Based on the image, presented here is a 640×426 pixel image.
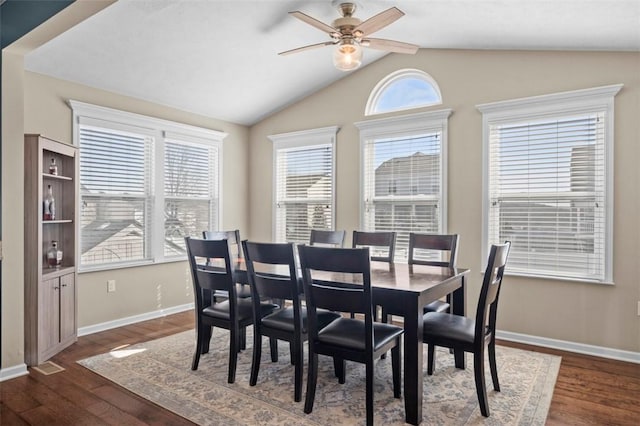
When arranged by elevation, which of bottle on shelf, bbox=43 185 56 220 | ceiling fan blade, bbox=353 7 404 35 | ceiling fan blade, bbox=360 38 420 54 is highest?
ceiling fan blade, bbox=353 7 404 35

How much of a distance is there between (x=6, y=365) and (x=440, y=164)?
4.31 metres

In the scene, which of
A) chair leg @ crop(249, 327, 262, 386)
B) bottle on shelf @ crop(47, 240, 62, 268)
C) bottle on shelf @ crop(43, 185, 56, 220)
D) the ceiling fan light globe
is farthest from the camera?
bottle on shelf @ crop(47, 240, 62, 268)

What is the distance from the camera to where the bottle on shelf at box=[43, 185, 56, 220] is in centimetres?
362

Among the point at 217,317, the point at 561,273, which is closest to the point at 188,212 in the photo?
the point at 217,317

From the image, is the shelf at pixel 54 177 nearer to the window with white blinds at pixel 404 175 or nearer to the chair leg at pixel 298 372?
the chair leg at pixel 298 372

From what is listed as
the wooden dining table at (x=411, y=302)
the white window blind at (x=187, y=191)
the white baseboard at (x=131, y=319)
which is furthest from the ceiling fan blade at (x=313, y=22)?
the white baseboard at (x=131, y=319)

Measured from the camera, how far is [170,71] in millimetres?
4285

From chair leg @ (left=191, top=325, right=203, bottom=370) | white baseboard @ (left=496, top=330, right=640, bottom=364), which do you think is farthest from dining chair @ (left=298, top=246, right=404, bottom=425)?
white baseboard @ (left=496, top=330, right=640, bottom=364)

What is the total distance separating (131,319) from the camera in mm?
4551

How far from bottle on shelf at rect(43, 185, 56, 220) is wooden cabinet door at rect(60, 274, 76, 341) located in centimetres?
56

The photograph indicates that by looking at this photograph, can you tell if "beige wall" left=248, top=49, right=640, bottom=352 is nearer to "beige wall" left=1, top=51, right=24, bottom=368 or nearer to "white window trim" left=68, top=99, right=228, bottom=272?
"white window trim" left=68, top=99, right=228, bottom=272

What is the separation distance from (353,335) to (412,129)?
2877 mm

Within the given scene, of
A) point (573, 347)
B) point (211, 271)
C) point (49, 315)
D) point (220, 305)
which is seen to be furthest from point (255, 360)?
point (573, 347)

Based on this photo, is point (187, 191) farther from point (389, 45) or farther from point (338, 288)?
point (338, 288)
